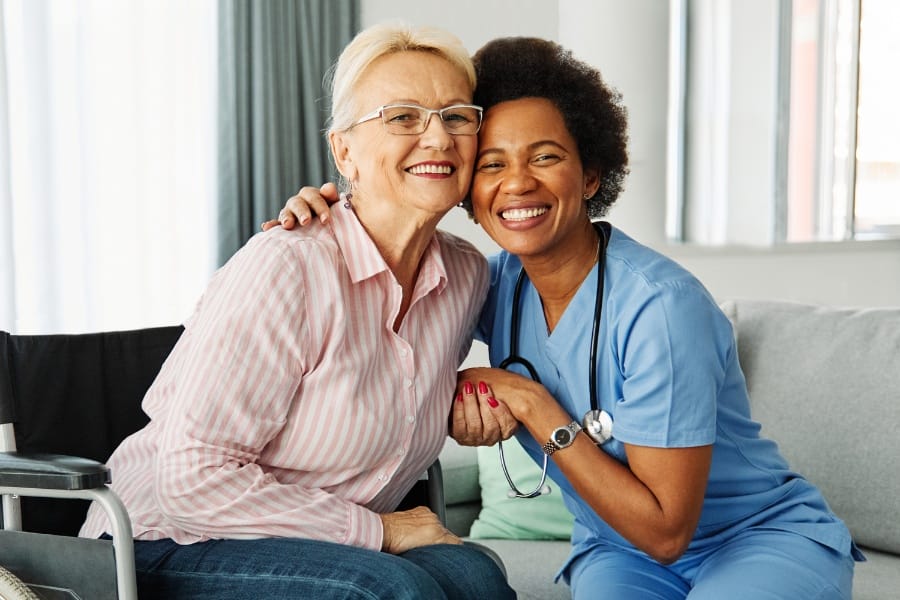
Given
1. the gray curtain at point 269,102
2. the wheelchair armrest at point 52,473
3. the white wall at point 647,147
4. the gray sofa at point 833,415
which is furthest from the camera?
the white wall at point 647,147

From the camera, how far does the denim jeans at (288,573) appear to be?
1.26 m

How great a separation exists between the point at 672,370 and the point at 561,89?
48 cm

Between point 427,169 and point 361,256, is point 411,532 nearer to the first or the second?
point 361,256

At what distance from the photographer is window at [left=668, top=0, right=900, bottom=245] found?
3777 millimetres

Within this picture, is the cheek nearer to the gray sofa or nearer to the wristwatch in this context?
the wristwatch

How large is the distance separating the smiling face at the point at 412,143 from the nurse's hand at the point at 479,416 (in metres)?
0.29

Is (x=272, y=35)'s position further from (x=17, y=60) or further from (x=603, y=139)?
(x=603, y=139)

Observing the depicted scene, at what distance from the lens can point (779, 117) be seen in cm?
378

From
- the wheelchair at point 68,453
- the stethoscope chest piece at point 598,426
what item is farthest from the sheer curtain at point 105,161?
the stethoscope chest piece at point 598,426

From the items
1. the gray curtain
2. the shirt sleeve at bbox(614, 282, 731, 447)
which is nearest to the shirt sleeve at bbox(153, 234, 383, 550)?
the shirt sleeve at bbox(614, 282, 731, 447)

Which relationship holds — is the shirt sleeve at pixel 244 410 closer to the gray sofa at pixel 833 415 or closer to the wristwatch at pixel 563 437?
the wristwatch at pixel 563 437

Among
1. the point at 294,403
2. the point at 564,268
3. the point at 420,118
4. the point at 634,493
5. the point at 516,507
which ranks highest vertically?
the point at 420,118

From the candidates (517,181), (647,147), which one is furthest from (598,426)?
(647,147)

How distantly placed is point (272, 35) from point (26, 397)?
82.7 inches
